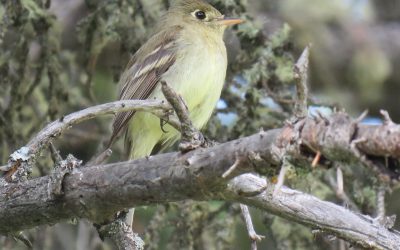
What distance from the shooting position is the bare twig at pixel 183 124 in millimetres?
2838

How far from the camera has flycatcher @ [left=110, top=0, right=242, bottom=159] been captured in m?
5.21

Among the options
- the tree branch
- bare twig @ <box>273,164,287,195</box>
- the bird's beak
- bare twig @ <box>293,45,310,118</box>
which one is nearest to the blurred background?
the bird's beak

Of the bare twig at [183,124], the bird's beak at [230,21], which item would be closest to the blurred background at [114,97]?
the bird's beak at [230,21]

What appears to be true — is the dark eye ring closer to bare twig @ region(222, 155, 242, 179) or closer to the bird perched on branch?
the bird perched on branch

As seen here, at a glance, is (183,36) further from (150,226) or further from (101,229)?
(101,229)

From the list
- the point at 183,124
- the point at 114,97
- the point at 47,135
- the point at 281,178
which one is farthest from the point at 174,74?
→ the point at 281,178

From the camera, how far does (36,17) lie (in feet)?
16.5

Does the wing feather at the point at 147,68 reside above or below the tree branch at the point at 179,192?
below

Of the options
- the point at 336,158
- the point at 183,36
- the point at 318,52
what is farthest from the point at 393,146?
the point at 318,52

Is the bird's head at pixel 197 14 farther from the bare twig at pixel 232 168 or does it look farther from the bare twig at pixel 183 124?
the bare twig at pixel 232 168

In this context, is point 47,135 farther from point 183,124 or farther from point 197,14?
point 197,14

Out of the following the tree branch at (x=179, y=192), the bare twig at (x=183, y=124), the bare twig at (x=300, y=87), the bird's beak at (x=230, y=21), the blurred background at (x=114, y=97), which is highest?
the bare twig at (x=300, y=87)

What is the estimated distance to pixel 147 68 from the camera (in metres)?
5.45

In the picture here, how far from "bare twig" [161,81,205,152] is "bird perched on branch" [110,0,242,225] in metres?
2.01
